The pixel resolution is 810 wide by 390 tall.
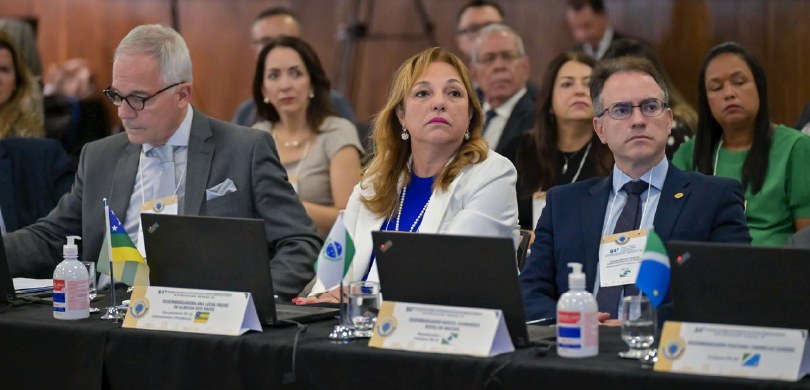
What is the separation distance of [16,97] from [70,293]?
9.22ft

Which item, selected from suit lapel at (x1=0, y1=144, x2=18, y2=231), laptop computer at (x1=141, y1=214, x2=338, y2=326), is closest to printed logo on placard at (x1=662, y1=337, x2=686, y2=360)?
laptop computer at (x1=141, y1=214, x2=338, y2=326)

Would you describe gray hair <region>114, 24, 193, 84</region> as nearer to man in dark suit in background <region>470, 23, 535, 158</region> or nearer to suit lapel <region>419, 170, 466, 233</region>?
suit lapel <region>419, 170, 466, 233</region>

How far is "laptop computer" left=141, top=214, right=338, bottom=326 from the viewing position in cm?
275

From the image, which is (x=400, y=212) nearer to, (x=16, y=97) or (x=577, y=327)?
(x=577, y=327)

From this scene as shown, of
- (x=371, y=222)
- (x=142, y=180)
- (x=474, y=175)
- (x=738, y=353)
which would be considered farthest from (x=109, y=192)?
(x=738, y=353)

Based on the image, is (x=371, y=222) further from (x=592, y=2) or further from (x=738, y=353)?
(x=592, y=2)

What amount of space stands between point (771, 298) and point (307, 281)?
1.79 metres

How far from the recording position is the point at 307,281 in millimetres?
3709

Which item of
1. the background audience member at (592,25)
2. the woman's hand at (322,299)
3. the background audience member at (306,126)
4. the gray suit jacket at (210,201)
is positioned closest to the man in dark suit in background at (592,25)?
the background audience member at (592,25)

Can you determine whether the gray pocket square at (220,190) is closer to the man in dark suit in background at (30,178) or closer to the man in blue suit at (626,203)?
the man in blue suit at (626,203)

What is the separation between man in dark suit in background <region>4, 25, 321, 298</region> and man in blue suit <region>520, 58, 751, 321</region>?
2.76ft

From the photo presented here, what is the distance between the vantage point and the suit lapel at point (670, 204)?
123 inches

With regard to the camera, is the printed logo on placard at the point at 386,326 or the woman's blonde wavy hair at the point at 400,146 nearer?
the printed logo on placard at the point at 386,326

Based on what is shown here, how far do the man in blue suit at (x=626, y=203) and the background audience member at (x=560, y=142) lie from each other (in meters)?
1.55
